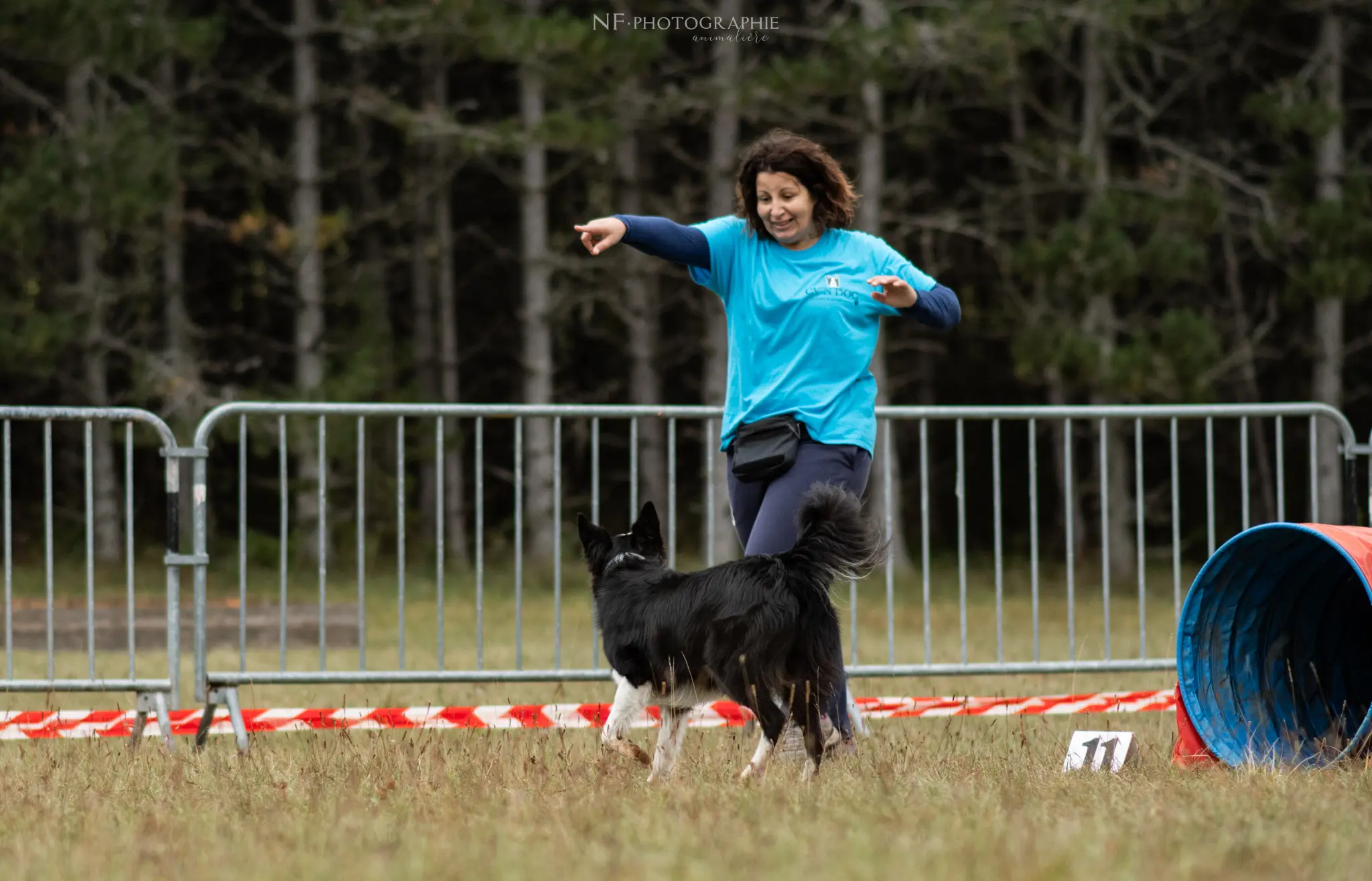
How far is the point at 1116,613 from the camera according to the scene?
13.9 m

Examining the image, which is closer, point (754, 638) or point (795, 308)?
point (754, 638)

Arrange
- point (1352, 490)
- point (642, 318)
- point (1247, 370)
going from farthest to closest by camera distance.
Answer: point (1247, 370) < point (642, 318) < point (1352, 490)

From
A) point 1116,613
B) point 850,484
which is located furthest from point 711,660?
point 1116,613

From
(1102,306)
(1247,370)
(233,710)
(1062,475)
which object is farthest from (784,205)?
(1062,475)

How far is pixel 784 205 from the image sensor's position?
17.0 ft

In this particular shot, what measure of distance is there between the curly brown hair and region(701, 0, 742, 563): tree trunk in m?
11.1

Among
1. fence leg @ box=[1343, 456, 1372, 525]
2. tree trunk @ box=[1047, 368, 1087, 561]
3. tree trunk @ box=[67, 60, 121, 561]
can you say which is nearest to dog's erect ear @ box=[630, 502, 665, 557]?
fence leg @ box=[1343, 456, 1372, 525]

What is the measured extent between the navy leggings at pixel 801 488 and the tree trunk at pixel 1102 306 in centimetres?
1256

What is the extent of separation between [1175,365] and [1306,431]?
6.07 metres

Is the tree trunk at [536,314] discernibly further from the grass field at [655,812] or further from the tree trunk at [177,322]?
the grass field at [655,812]

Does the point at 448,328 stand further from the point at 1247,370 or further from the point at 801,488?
the point at 801,488

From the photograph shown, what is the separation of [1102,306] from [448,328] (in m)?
8.48

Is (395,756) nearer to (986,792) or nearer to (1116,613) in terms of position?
(986,792)

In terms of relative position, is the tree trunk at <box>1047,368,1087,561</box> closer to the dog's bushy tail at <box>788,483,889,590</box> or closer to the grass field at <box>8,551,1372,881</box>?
the grass field at <box>8,551,1372,881</box>
